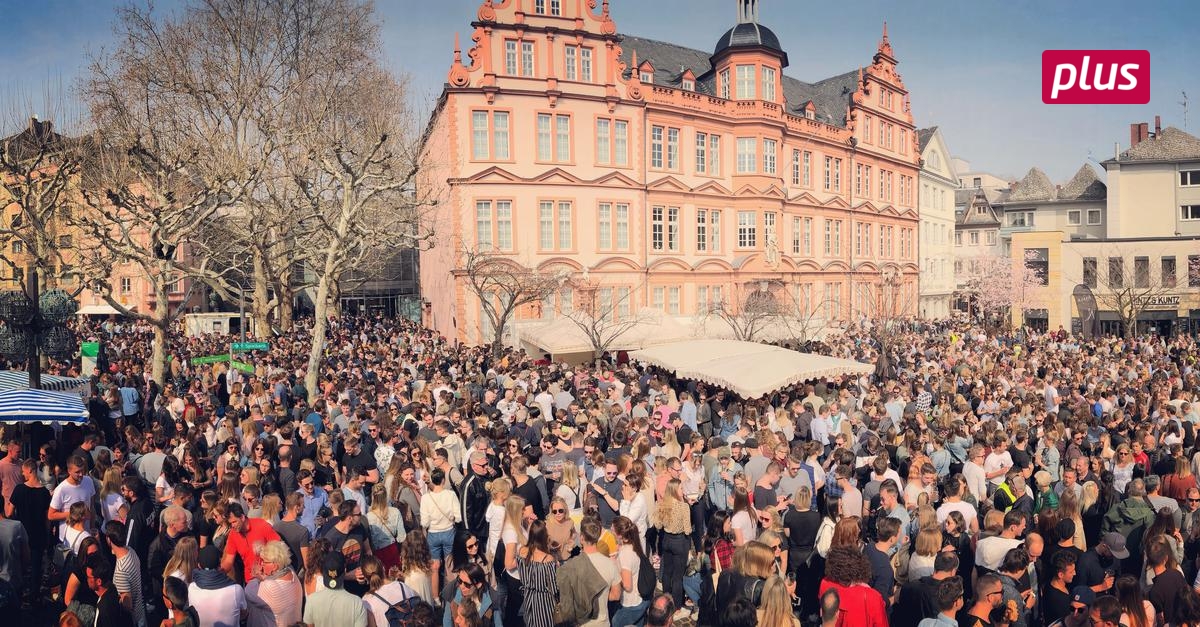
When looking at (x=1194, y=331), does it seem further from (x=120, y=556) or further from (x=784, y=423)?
(x=120, y=556)

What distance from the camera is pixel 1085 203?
61.5 metres

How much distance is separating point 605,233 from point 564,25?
8.94 metres

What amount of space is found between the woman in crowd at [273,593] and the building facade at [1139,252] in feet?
151

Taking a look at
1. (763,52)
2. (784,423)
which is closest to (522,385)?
(784,423)

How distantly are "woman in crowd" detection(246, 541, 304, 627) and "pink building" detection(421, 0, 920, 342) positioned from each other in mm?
25818

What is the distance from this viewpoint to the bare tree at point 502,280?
3114 cm

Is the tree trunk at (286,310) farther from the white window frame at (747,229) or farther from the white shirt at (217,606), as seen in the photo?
the white shirt at (217,606)

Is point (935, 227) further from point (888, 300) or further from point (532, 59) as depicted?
point (532, 59)

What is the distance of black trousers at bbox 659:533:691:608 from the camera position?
834 centimetres

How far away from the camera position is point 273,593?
6.13 meters

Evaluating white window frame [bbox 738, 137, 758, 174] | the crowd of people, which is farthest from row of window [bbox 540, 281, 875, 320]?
the crowd of people

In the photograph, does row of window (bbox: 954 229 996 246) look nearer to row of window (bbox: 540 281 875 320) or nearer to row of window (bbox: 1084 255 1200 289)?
row of window (bbox: 1084 255 1200 289)

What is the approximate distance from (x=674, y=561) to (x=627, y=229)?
28672 mm

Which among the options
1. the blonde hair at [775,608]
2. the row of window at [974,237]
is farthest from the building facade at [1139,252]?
the blonde hair at [775,608]
